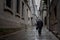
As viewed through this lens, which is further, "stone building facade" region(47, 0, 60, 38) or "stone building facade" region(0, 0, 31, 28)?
"stone building facade" region(47, 0, 60, 38)

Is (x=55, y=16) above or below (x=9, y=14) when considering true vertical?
below

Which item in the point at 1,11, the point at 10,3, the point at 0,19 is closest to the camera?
the point at 0,19

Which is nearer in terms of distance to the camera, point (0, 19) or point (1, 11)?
point (0, 19)

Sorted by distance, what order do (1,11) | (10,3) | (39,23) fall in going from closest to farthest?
(1,11), (10,3), (39,23)

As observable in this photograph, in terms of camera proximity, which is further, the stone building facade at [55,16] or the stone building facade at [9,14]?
the stone building facade at [55,16]

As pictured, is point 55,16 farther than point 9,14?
Yes

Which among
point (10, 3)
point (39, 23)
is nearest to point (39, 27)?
point (39, 23)

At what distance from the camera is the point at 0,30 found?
9.53 meters

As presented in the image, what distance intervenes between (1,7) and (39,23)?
5262mm

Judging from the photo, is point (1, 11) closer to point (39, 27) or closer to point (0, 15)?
point (0, 15)

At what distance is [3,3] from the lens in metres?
10.7

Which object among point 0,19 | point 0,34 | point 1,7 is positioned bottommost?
point 0,34

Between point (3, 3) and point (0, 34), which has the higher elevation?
point (3, 3)

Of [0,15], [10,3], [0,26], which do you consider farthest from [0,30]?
[10,3]
